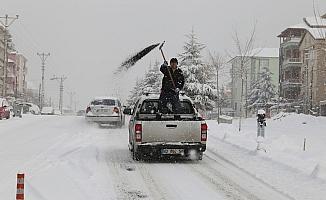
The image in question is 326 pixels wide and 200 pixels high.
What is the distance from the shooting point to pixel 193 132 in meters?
12.5

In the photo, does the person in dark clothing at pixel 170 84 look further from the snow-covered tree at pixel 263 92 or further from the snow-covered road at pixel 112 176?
the snow-covered tree at pixel 263 92

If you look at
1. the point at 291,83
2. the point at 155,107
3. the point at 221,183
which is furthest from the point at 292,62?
the point at 221,183

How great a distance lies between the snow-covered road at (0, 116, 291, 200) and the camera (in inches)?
335

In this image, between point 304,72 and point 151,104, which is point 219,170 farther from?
point 304,72

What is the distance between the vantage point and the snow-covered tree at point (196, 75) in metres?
47.3

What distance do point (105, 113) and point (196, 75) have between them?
23616mm

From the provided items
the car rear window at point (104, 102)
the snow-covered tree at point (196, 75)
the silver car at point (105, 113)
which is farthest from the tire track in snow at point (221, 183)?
the snow-covered tree at point (196, 75)

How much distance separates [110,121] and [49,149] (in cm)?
1068

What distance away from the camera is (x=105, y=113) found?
983 inches

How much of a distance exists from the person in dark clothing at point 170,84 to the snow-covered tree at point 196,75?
33231 millimetres

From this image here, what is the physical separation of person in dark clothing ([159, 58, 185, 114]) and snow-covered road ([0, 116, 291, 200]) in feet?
5.25

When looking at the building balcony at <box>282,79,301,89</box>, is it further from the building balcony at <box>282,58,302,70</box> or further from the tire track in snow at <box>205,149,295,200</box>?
the tire track in snow at <box>205,149,295,200</box>

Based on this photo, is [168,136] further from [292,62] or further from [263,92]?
[263,92]

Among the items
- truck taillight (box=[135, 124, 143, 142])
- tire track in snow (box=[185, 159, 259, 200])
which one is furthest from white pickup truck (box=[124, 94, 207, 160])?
tire track in snow (box=[185, 159, 259, 200])
